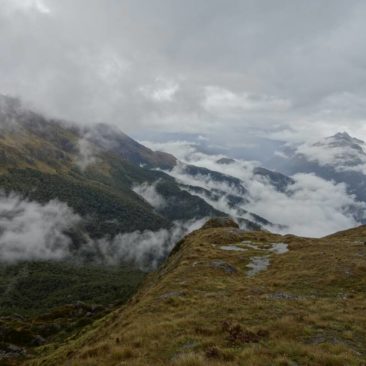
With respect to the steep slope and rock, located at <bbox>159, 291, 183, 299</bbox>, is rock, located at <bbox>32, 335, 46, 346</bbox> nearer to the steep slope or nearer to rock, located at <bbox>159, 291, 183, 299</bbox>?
the steep slope

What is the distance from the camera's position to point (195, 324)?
83.2 feet

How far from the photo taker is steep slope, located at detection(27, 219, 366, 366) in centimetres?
1919

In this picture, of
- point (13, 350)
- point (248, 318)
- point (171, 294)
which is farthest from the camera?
point (13, 350)

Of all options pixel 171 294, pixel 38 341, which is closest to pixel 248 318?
pixel 171 294

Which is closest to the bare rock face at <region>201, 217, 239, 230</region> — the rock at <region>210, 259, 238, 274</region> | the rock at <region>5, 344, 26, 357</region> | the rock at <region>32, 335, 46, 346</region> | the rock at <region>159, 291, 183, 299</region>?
the rock at <region>210, 259, 238, 274</region>

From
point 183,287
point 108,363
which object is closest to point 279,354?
point 108,363

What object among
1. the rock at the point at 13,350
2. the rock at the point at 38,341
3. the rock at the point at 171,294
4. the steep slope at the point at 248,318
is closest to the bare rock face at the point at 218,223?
the steep slope at the point at 248,318

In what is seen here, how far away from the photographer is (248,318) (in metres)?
26.2

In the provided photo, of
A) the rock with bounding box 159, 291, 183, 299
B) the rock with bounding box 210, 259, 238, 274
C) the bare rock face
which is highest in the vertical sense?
the bare rock face

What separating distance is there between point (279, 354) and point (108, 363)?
26.7ft

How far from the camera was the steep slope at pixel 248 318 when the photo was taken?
19188 millimetres

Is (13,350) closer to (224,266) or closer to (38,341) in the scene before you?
(38,341)

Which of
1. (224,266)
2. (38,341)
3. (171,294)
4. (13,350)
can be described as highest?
(224,266)

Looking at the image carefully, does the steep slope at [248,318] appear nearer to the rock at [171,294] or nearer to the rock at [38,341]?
the rock at [171,294]
